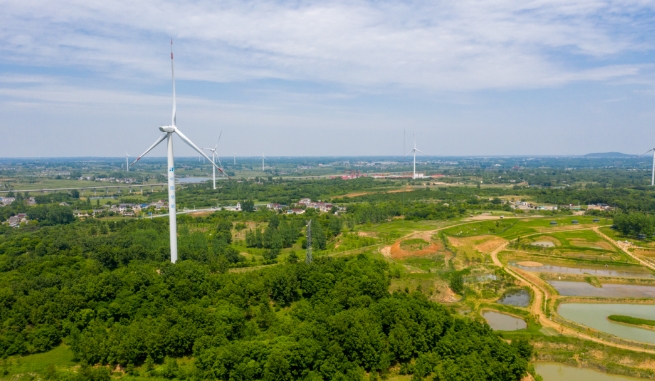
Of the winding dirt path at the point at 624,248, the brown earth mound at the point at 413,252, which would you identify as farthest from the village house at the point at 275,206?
the winding dirt path at the point at 624,248

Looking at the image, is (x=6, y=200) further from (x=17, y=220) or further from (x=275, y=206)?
(x=275, y=206)

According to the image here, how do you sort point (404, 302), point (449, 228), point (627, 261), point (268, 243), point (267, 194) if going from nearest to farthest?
point (404, 302) → point (627, 261) → point (268, 243) → point (449, 228) → point (267, 194)

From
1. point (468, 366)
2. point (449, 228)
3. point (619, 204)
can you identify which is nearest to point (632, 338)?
point (468, 366)

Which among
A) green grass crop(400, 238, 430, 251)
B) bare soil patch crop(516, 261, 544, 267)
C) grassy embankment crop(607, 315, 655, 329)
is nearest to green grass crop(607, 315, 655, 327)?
grassy embankment crop(607, 315, 655, 329)

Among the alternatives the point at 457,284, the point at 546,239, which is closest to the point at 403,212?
the point at 546,239

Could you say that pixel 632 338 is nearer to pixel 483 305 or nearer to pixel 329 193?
pixel 483 305

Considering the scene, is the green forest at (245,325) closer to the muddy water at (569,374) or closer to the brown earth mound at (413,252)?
the muddy water at (569,374)
